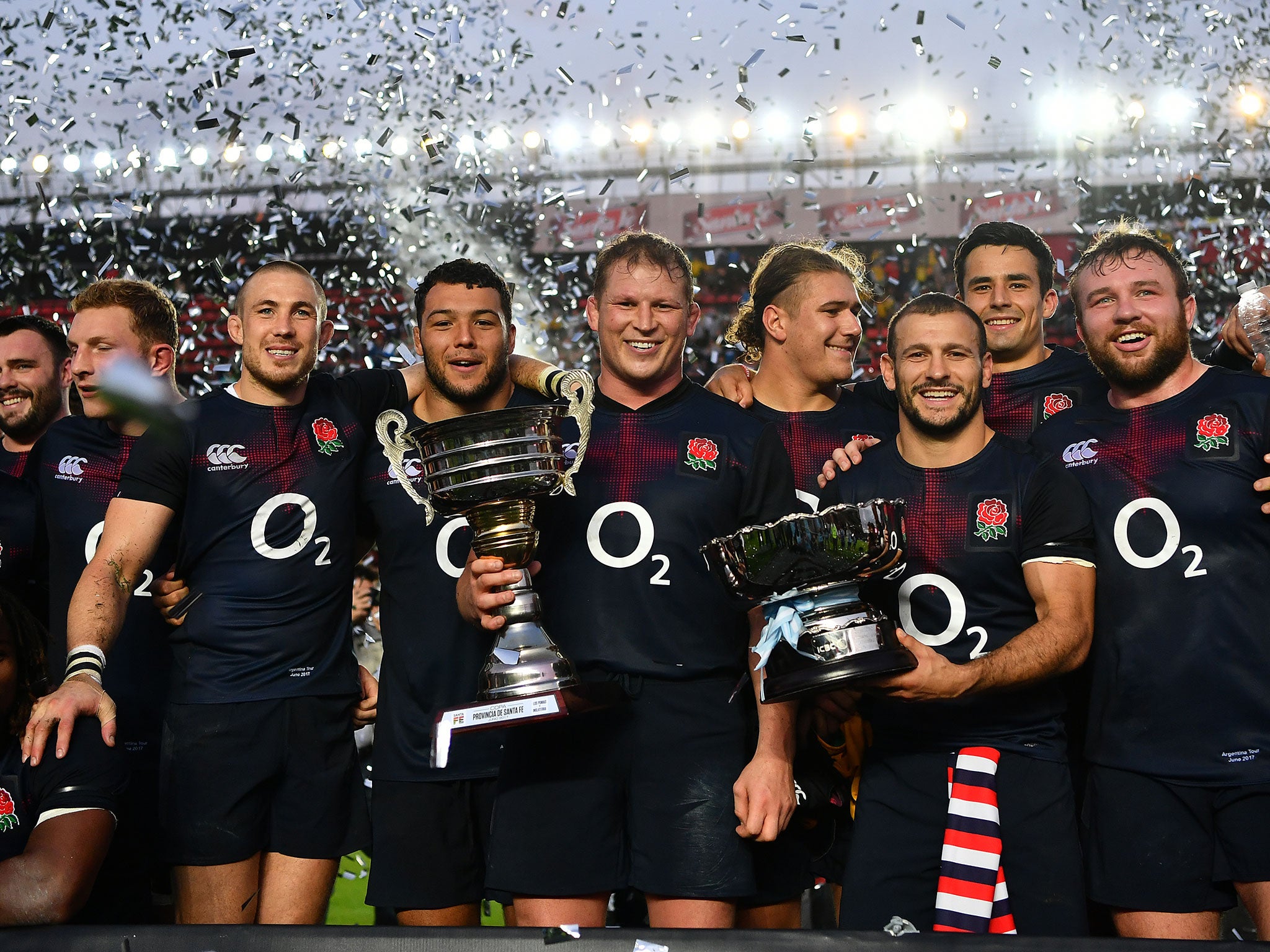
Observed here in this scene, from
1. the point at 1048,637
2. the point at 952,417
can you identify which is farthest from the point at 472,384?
the point at 1048,637

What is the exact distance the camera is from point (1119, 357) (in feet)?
9.75

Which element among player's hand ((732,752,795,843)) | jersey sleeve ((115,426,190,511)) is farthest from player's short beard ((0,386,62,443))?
player's hand ((732,752,795,843))

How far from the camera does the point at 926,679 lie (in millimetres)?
2400

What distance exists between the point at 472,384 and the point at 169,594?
99 cm

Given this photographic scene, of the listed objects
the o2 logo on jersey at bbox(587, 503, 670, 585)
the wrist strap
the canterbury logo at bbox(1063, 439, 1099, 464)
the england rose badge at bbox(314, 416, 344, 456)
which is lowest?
the wrist strap

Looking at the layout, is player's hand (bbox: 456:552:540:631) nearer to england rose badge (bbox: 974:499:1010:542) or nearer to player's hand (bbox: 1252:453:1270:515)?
england rose badge (bbox: 974:499:1010:542)

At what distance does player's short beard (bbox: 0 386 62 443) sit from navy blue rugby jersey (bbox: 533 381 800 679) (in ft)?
7.16

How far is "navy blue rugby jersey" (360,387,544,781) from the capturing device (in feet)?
10.2

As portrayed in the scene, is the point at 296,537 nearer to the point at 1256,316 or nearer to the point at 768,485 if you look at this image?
the point at 768,485

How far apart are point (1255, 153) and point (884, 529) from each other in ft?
50.4

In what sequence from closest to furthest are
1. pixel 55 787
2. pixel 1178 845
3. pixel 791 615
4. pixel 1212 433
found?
pixel 791 615, pixel 55 787, pixel 1178 845, pixel 1212 433

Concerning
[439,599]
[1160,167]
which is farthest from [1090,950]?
[1160,167]

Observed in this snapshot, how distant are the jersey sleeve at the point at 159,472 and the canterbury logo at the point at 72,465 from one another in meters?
0.44

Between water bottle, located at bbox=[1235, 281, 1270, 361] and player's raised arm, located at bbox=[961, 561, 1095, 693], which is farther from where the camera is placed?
water bottle, located at bbox=[1235, 281, 1270, 361]
